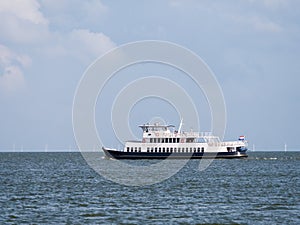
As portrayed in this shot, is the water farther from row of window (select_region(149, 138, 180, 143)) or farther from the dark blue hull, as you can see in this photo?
row of window (select_region(149, 138, 180, 143))

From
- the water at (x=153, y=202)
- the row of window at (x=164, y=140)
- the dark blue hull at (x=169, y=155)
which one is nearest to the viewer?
the water at (x=153, y=202)

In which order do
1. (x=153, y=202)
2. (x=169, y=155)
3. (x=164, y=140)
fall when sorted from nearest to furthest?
1. (x=153, y=202)
2. (x=164, y=140)
3. (x=169, y=155)

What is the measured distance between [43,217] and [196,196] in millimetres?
16361

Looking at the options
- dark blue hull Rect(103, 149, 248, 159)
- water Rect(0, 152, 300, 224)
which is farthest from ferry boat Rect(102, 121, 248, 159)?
water Rect(0, 152, 300, 224)

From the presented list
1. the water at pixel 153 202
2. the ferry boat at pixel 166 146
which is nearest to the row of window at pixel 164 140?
the ferry boat at pixel 166 146

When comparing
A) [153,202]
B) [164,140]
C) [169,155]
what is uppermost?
[164,140]

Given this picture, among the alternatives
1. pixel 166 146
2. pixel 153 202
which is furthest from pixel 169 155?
pixel 153 202

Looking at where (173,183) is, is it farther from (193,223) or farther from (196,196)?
(193,223)

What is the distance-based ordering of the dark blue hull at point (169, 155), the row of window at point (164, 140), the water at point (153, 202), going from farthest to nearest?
the row of window at point (164, 140)
the dark blue hull at point (169, 155)
the water at point (153, 202)

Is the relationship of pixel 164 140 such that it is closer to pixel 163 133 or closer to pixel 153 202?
Result: pixel 163 133

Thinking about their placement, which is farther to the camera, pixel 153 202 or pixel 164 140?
pixel 164 140

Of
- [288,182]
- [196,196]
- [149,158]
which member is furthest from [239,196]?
[149,158]

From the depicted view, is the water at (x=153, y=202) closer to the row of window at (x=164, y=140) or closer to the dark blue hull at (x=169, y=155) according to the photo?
the dark blue hull at (x=169, y=155)

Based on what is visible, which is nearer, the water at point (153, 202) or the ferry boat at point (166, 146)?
the water at point (153, 202)
